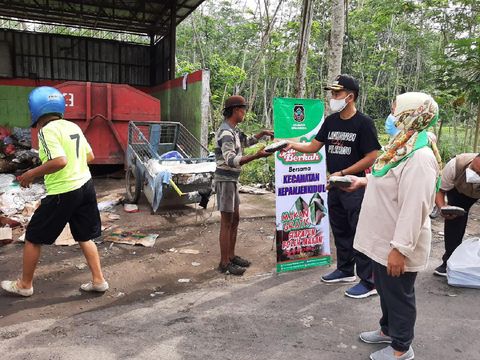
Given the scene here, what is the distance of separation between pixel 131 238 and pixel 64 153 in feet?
6.90

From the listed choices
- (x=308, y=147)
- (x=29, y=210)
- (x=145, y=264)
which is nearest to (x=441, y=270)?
(x=308, y=147)

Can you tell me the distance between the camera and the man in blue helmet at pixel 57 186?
305cm

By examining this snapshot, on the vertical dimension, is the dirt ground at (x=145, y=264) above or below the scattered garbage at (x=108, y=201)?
below

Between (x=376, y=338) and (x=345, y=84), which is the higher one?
(x=345, y=84)

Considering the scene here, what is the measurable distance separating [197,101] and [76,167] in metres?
5.16

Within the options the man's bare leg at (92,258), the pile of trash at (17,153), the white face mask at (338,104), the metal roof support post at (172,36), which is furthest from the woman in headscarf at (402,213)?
the metal roof support post at (172,36)

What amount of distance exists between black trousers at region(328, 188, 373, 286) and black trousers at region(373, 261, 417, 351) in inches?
40.8

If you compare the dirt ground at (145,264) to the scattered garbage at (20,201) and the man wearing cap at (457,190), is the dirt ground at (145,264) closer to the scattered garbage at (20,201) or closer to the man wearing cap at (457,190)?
the man wearing cap at (457,190)

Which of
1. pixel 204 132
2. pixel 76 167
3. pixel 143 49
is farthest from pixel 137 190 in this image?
pixel 143 49

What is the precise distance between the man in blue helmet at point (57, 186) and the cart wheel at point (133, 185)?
8.91ft

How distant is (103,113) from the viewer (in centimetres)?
808

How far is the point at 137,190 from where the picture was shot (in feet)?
20.4

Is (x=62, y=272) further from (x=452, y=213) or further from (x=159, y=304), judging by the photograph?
(x=452, y=213)

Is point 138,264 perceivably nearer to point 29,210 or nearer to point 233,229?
point 233,229
